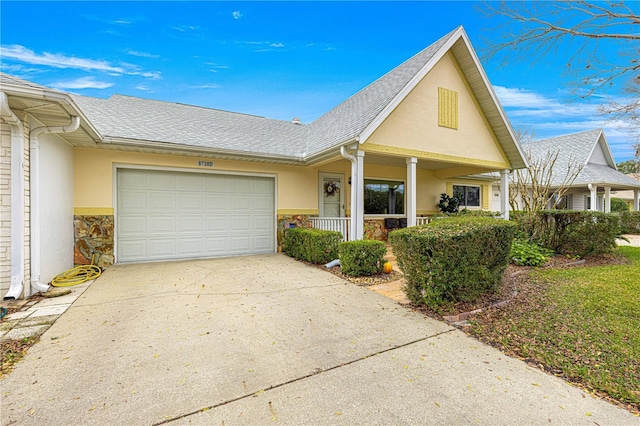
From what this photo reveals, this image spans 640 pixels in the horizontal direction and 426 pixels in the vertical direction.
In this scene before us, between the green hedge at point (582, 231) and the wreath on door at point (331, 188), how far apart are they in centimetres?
621

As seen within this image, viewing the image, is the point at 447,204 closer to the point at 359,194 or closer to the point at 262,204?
the point at 359,194

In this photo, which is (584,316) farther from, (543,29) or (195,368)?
(195,368)

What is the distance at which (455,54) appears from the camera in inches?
339

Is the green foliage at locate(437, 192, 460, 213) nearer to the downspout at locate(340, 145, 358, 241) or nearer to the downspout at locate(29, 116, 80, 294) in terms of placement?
the downspout at locate(340, 145, 358, 241)

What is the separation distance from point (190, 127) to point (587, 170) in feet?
68.9

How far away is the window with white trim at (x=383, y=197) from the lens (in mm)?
10805

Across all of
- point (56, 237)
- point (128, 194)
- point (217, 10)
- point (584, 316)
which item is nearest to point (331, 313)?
point (584, 316)

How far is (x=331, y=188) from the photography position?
1023cm

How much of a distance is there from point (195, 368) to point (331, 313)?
197 centimetres

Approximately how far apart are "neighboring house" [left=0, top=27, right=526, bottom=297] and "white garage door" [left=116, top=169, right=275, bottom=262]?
30 mm

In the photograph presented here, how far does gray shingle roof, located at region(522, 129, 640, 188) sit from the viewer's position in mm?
15906

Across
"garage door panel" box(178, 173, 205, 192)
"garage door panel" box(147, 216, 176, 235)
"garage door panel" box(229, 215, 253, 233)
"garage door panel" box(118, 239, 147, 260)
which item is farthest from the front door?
"garage door panel" box(118, 239, 147, 260)

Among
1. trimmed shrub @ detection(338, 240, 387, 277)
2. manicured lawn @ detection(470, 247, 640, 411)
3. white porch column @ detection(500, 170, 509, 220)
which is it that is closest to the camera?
manicured lawn @ detection(470, 247, 640, 411)

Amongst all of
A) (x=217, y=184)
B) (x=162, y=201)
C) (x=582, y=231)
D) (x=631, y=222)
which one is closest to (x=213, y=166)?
(x=217, y=184)
